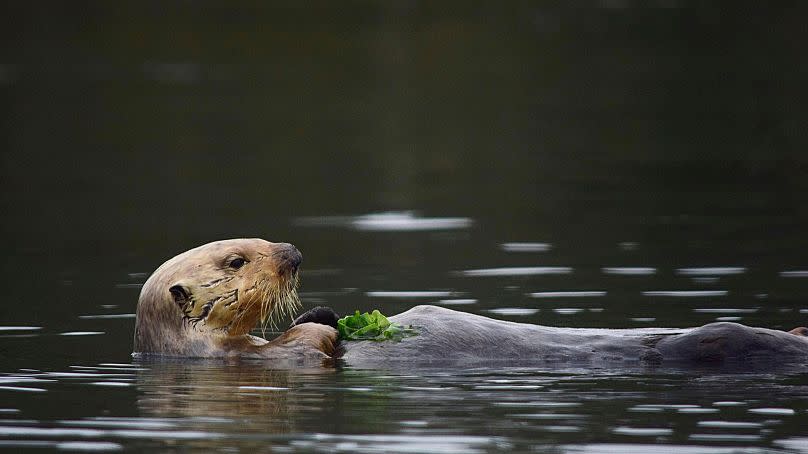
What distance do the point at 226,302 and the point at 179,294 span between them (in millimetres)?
258

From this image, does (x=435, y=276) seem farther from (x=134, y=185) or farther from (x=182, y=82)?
(x=182, y=82)

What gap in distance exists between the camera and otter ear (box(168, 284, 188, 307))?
324 inches

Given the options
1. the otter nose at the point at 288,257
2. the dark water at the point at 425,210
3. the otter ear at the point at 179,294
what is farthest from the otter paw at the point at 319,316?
the otter ear at the point at 179,294

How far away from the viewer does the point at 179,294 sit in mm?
8250

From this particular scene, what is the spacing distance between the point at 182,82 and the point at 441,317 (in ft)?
94.3

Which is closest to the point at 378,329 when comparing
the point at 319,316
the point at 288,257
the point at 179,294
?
the point at 319,316

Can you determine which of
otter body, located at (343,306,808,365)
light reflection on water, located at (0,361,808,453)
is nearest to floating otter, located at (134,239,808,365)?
otter body, located at (343,306,808,365)

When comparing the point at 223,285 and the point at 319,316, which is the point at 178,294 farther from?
the point at 319,316

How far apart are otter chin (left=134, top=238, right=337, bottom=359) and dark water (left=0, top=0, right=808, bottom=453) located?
0.62ft

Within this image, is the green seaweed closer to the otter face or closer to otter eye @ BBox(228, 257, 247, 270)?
the otter face

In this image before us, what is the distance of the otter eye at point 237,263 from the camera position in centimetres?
834

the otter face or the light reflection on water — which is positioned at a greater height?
the otter face

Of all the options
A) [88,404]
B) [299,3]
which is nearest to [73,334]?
[88,404]

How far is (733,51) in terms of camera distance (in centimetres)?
3562
